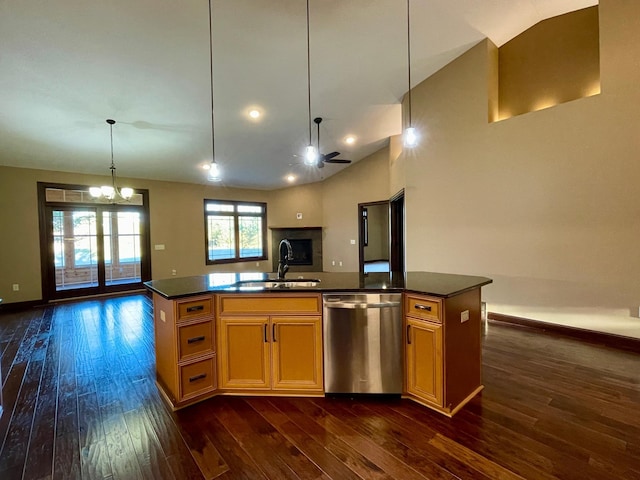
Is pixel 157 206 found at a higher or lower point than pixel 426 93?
lower

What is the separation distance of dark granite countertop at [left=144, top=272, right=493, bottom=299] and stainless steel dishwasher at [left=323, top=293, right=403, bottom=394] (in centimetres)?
9

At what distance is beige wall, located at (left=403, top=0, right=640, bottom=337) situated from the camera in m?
3.12

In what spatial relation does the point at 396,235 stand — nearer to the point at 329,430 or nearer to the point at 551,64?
the point at 551,64

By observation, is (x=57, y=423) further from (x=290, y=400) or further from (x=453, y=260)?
(x=453, y=260)

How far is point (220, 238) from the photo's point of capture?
8312 millimetres

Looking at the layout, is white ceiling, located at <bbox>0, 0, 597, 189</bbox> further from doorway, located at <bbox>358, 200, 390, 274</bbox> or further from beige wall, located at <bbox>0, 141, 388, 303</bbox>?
doorway, located at <bbox>358, 200, 390, 274</bbox>

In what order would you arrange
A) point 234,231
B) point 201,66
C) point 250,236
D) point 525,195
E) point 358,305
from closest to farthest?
point 358,305, point 201,66, point 525,195, point 234,231, point 250,236

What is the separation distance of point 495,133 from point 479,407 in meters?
3.45

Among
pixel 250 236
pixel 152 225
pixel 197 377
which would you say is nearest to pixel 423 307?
pixel 197 377

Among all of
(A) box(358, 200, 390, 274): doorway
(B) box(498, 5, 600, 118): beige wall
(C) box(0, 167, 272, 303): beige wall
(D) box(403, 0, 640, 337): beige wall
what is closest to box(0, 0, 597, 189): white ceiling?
(B) box(498, 5, 600, 118): beige wall

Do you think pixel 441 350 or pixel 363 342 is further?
pixel 363 342

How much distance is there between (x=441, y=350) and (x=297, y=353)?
1051 mm

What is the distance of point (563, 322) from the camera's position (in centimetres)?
360

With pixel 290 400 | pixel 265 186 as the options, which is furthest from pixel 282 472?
pixel 265 186
